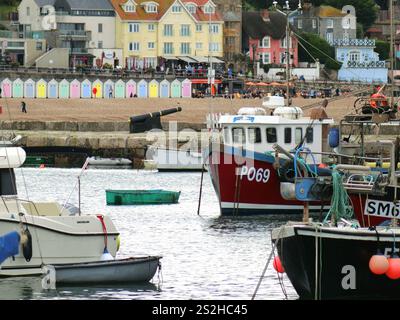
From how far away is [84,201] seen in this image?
58.2 m

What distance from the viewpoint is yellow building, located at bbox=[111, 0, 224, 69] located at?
135 m

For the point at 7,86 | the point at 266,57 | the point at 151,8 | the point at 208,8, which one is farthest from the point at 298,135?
the point at 266,57

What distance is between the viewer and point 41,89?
108m

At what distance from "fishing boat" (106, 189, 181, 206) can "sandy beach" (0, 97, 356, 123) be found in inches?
1446

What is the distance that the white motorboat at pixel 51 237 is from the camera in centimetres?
3450

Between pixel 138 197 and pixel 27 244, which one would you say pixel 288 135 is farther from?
pixel 27 244

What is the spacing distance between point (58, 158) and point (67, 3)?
1993 inches

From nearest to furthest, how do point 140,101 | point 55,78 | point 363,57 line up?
point 140,101 < point 55,78 < point 363,57

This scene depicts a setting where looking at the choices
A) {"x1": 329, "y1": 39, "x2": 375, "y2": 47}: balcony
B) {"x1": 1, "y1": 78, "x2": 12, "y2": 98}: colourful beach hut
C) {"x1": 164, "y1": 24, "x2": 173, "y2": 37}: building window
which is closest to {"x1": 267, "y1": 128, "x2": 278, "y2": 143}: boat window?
{"x1": 1, "y1": 78, "x2": 12, "y2": 98}: colourful beach hut

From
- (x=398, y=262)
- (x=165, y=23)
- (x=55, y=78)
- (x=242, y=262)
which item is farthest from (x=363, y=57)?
(x=398, y=262)

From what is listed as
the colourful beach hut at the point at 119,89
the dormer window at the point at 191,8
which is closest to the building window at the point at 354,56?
the dormer window at the point at 191,8

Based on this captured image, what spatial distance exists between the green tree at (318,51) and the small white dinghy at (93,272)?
345 feet

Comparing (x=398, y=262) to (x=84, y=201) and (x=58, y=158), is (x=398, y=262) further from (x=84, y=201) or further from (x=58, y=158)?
(x=58, y=158)

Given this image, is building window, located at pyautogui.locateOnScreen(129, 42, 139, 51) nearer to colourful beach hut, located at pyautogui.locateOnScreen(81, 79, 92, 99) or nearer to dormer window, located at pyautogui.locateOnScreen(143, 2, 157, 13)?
dormer window, located at pyautogui.locateOnScreen(143, 2, 157, 13)
